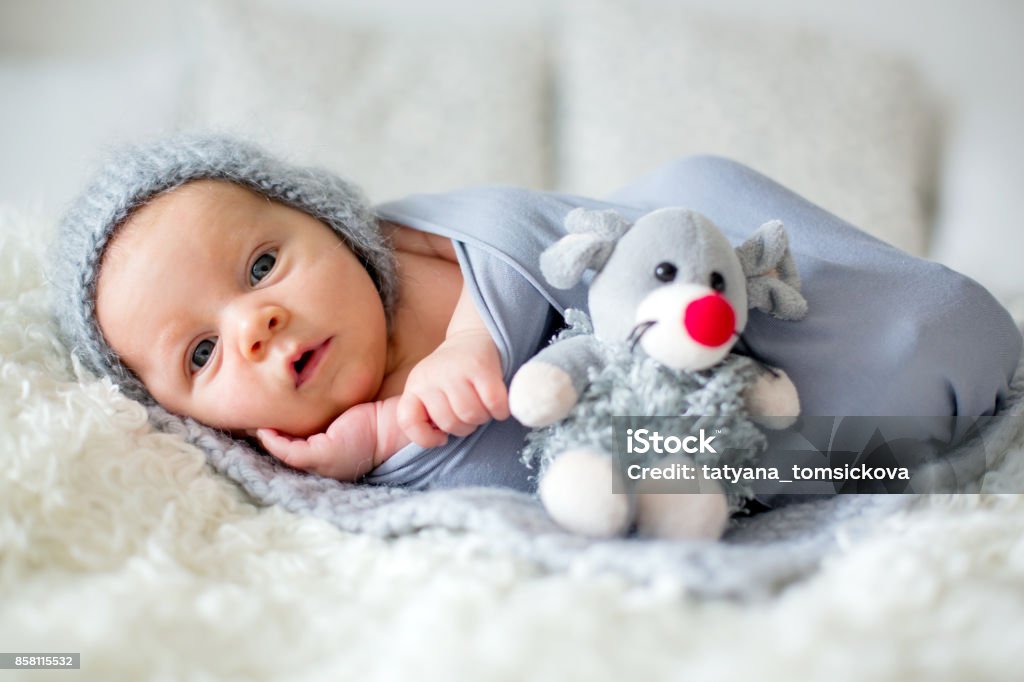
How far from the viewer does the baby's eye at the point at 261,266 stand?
106cm

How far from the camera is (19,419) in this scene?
86 centimetres

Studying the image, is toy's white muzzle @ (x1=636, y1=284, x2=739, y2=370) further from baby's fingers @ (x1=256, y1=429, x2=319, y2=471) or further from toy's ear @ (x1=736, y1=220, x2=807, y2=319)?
baby's fingers @ (x1=256, y1=429, x2=319, y2=471)

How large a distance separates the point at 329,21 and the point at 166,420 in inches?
52.4

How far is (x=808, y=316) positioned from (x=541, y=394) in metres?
0.36

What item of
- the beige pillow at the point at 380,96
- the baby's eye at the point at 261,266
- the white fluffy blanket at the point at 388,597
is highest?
the beige pillow at the point at 380,96

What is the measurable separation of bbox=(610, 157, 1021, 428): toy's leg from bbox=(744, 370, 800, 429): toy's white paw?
9 cm

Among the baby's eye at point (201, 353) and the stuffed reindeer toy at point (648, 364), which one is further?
the baby's eye at point (201, 353)

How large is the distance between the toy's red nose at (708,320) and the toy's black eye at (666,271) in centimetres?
4

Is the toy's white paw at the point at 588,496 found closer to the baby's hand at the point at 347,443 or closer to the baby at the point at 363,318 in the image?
the baby at the point at 363,318

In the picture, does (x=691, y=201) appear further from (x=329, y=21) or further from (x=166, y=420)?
(x=329, y=21)

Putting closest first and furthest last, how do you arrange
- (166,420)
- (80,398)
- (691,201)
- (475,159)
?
(80,398) < (166,420) < (691,201) < (475,159)

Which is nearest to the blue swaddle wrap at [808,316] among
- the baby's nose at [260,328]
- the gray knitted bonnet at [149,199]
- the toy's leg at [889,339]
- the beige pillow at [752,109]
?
the toy's leg at [889,339]

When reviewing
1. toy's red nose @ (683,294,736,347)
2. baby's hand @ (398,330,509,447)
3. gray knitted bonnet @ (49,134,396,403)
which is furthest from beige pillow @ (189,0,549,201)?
toy's red nose @ (683,294,736,347)

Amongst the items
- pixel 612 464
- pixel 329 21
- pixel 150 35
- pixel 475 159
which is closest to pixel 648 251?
pixel 612 464
